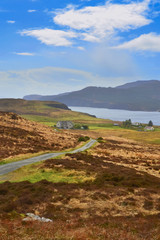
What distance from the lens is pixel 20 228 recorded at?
11.9 m

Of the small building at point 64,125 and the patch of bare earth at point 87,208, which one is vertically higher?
the small building at point 64,125

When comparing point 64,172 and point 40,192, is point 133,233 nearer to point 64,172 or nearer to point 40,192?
point 40,192

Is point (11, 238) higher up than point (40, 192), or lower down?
higher up

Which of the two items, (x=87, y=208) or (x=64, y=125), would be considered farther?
(x=64, y=125)

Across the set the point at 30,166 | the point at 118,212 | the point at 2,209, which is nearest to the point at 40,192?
the point at 2,209

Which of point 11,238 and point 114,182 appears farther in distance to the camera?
point 114,182

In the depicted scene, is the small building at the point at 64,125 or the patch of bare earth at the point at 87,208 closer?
the patch of bare earth at the point at 87,208

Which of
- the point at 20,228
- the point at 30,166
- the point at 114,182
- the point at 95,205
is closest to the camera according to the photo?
the point at 20,228

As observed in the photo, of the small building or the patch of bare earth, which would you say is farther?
the small building

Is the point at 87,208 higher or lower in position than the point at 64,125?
lower

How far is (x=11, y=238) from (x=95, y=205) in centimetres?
924

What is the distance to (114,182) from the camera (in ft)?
85.1

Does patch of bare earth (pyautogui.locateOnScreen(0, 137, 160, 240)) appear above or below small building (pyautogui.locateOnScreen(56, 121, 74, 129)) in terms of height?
below

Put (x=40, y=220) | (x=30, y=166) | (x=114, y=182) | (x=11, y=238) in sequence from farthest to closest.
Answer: (x=30, y=166)
(x=114, y=182)
(x=40, y=220)
(x=11, y=238)
